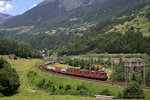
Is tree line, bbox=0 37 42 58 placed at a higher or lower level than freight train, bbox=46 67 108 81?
higher

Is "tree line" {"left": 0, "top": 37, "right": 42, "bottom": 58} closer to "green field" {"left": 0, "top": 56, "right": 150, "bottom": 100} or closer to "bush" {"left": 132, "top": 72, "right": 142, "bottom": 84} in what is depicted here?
"green field" {"left": 0, "top": 56, "right": 150, "bottom": 100}

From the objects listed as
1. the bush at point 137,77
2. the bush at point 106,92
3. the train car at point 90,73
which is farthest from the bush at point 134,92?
the train car at point 90,73

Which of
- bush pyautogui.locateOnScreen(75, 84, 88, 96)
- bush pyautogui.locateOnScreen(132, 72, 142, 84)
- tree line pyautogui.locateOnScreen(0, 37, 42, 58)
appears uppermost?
tree line pyautogui.locateOnScreen(0, 37, 42, 58)

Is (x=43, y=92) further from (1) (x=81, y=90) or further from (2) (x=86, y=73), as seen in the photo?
(2) (x=86, y=73)

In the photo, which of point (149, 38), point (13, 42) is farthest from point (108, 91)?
point (13, 42)

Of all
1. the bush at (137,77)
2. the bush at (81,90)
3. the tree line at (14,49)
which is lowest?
the bush at (81,90)

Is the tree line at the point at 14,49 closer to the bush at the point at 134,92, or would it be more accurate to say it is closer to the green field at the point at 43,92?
the green field at the point at 43,92

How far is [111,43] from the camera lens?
19512cm

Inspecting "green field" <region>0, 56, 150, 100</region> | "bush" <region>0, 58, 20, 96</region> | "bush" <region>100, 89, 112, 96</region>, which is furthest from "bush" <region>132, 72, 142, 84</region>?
"bush" <region>0, 58, 20, 96</region>

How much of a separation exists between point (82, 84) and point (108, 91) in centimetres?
1271

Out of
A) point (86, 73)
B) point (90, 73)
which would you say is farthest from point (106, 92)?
point (86, 73)

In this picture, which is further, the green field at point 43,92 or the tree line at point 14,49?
the tree line at point 14,49

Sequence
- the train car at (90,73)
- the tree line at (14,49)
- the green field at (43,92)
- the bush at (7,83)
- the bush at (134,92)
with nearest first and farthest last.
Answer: the green field at (43,92) < the bush at (134,92) < the bush at (7,83) < the train car at (90,73) < the tree line at (14,49)

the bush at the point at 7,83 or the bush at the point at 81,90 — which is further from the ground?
the bush at the point at 7,83
